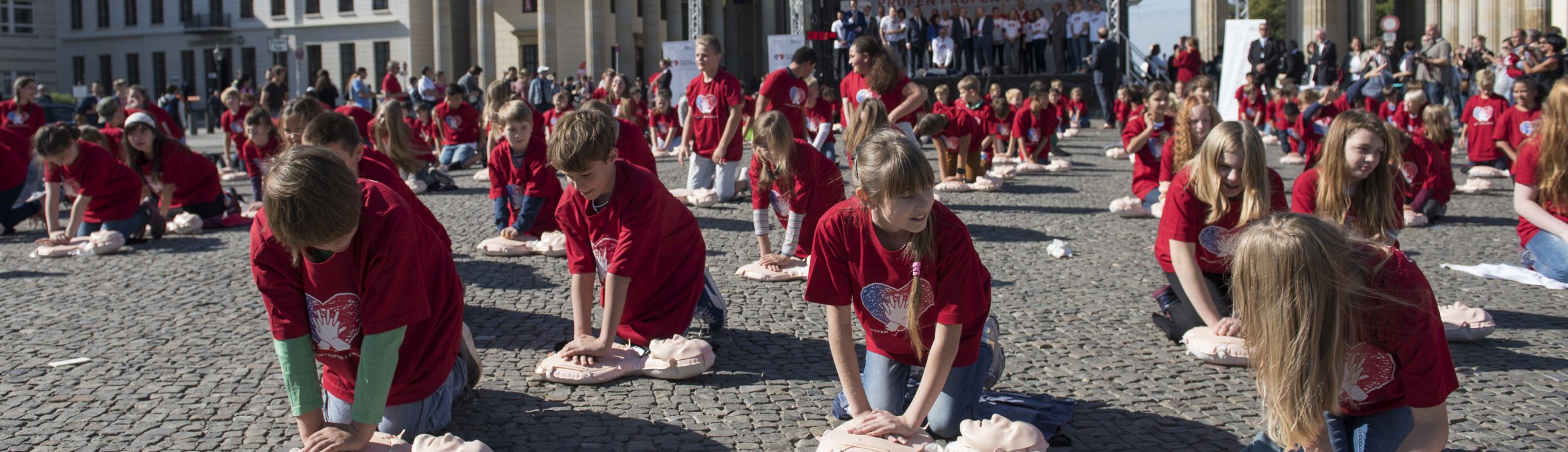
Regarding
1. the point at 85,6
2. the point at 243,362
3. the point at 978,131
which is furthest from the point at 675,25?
the point at 243,362

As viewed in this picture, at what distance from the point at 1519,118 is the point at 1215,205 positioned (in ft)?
27.3

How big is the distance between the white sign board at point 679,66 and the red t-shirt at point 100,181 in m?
16.8

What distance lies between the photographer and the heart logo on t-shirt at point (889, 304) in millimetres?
3771

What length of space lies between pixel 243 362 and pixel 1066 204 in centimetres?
789

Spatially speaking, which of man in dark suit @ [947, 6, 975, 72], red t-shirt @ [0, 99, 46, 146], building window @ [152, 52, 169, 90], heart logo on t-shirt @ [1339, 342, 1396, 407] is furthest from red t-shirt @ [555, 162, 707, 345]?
building window @ [152, 52, 169, 90]

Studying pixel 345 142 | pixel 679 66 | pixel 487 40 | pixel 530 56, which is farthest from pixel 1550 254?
pixel 530 56

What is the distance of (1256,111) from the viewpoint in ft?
68.9

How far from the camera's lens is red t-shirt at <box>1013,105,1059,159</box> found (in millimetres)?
15727

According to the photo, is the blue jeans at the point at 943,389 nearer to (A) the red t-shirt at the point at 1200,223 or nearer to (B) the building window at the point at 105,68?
(A) the red t-shirt at the point at 1200,223

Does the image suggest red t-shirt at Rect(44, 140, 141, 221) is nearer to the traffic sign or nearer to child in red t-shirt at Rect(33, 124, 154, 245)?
child in red t-shirt at Rect(33, 124, 154, 245)

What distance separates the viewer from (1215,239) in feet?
16.8

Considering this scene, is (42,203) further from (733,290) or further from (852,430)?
(852,430)

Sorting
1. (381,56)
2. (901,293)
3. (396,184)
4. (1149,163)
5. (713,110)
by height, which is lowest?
(901,293)

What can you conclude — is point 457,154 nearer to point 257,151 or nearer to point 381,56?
point 257,151
